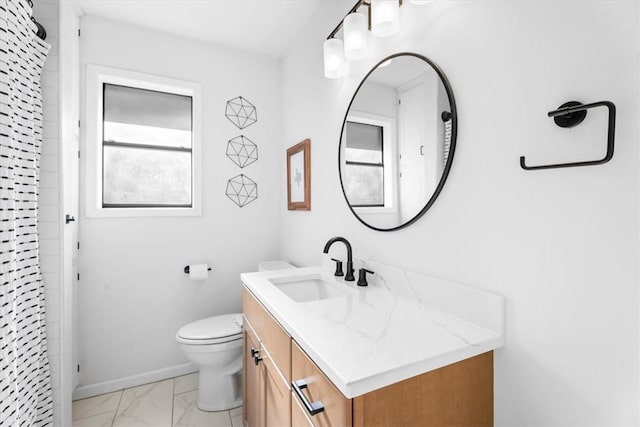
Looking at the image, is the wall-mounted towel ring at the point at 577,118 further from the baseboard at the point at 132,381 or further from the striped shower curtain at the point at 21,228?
the baseboard at the point at 132,381

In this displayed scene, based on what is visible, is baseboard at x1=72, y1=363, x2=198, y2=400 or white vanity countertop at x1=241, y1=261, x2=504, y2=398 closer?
white vanity countertop at x1=241, y1=261, x2=504, y2=398

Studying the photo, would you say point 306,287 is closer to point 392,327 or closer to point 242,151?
point 392,327

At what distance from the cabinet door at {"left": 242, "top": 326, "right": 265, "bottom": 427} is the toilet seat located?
1.01ft

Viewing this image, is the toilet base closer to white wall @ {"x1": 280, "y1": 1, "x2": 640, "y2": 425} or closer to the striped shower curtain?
the striped shower curtain

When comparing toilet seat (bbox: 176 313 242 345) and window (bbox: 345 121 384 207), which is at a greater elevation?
window (bbox: 345 121 384 207)

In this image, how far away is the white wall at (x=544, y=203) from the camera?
69cm

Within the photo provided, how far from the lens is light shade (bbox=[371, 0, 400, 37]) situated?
3.99ft

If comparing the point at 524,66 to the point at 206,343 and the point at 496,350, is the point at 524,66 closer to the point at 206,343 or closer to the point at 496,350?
the point at 496,350

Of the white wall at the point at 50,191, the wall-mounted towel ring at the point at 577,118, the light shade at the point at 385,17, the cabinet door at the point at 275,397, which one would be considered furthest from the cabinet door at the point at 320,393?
the white wall at the point at 50,191

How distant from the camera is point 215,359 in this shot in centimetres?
192

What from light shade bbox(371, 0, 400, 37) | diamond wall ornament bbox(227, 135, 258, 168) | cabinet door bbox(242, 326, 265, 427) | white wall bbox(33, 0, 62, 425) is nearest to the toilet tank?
cabinet door bbox(242, 326, 265, 427)

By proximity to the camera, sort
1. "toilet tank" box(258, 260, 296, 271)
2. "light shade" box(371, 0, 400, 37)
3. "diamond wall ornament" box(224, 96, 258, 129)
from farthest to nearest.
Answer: "diamond wall ornament" box(224, 96, 258, 129) → "toilet tank" box(258, 260, 296, 271) → "light shade" box(371, 0, 400, 37)

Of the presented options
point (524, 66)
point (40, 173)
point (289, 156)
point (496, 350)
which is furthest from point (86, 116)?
point (496, 350)

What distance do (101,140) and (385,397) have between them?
2.49 meters
